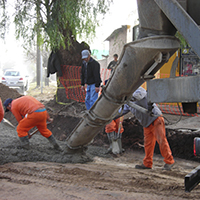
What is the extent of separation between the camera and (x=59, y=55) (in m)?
8.84

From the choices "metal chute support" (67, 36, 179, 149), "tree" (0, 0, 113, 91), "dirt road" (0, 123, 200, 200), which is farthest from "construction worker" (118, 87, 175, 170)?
"tree" (0, 0, 113, 91)

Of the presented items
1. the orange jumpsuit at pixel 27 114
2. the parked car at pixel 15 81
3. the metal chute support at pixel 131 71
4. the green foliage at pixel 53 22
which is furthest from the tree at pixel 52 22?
the parked car at pixel 15 81

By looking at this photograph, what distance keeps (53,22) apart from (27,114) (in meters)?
4.06

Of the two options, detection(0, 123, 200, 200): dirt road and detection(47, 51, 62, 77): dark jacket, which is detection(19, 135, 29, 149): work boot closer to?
detection(0, 123, 200, 200): dirt road

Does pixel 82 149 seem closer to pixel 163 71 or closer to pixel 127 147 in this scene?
pixel 127 147

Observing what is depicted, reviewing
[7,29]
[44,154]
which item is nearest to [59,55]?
[7,29]

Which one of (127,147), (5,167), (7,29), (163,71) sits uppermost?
(7,29)

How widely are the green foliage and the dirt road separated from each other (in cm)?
422

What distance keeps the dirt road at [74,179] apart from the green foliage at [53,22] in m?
4.22

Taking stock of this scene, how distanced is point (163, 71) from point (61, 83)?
4049mm

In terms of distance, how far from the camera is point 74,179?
3352 millimetres

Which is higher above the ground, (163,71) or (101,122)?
(163,71)

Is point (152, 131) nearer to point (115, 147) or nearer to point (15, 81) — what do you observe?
point (115, 147)

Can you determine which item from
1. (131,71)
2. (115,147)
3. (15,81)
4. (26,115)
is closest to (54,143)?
(26,115)
